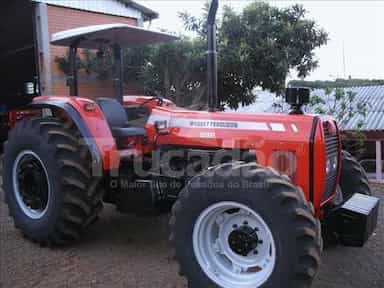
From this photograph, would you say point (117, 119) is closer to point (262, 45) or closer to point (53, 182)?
point (53, 182)

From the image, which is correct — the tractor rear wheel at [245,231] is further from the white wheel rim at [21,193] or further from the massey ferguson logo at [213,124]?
the white wheel rim at [21,193]

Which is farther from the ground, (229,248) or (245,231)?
(245,231)

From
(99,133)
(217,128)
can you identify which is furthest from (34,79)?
(217,128)

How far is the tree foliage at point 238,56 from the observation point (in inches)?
330

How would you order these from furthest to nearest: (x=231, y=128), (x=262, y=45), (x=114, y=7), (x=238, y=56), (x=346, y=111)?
1. (x=114, y=7)
2. (x=262, y=45)
3. (x=238, y=56)
4. (x=346, y=111)
5. (x=231, y=128)

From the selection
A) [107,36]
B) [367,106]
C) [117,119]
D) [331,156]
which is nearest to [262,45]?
[367,106]

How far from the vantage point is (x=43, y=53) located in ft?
27.8

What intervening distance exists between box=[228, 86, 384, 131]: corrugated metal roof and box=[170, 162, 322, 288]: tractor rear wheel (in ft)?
14.4

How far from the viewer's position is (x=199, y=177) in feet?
10.3

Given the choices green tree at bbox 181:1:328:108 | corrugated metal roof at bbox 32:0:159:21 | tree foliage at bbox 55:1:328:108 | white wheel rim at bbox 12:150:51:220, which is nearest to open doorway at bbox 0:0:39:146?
corrugated metal roof at bbox 32:0:159:21

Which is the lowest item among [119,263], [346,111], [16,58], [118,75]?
[119,263]

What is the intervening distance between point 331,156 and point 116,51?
8.22 ft

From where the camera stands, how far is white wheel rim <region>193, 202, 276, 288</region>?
3029 millimetres

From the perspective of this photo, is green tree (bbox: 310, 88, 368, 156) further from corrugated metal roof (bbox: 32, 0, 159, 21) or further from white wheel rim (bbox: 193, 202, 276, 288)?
white wheel rim (bbox: 193, 202, 276, 288)
